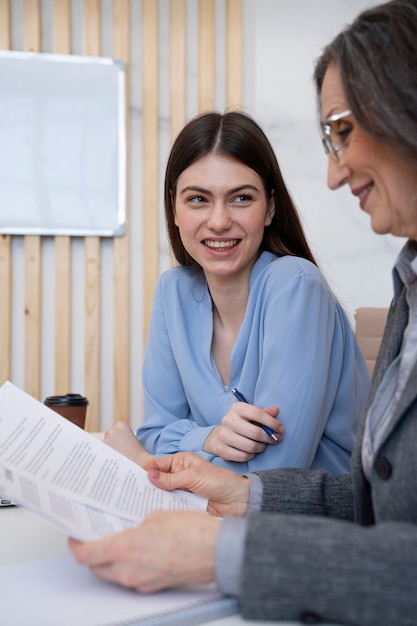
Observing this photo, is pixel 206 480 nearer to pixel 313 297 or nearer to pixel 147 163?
pixel 313 297

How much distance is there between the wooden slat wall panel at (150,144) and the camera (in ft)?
11.5

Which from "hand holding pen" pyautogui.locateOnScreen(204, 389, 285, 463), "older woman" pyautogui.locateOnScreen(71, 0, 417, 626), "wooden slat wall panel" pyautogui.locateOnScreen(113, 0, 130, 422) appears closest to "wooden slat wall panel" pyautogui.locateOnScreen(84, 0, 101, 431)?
"wooden slat wall panel" pyautogui.locateOnScreen(113, 0, 130, 422)

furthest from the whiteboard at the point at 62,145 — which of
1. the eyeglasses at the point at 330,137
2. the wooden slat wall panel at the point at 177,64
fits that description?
the eyeglasses at the point at 330,137

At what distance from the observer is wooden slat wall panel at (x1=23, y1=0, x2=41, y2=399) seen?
3.42m

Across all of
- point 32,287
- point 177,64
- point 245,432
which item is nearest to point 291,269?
point 245,432

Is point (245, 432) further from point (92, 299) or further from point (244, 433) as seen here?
point (92, 299)

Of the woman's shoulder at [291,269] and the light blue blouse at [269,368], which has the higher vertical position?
the woman's shoulder at [291,269]

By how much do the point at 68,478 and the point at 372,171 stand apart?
0.55 m

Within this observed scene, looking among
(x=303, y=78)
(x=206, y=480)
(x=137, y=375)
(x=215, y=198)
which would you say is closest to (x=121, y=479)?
(x=206, y=480)

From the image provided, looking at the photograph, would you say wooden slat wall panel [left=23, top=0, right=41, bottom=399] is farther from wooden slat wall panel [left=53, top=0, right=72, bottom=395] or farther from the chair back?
the chair back

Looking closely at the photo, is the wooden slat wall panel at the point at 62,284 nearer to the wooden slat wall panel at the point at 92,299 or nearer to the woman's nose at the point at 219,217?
the wooden slat wall panel at the point at 92,299

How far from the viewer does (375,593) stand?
69cm

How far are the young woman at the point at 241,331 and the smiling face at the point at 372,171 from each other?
513 millimetres

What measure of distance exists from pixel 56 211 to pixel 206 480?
2.50 meters
